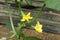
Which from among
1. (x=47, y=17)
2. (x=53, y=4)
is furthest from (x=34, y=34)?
(x=53, y=4)

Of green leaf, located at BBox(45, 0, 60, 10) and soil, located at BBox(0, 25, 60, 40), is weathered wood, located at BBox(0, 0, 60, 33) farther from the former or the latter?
green leaf, located at BBox(45, 0, 60, 10)

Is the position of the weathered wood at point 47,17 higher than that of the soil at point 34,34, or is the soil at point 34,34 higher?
the weathered wood at point 47,17

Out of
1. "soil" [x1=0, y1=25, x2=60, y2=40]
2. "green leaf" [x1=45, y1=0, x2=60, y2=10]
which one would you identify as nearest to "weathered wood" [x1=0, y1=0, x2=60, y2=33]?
"soil" [x1=0, y1=25, x2=60, y2=40]

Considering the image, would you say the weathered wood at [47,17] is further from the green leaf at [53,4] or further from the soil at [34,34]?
the green leaf at [53,4]

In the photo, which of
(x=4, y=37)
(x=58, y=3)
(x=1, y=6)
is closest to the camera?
(x=58, y=3)

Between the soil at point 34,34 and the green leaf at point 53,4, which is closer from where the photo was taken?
the green leaf at point 53,4

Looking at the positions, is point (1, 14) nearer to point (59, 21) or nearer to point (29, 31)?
point (29, 31)

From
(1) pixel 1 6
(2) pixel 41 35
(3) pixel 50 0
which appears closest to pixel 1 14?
(1) pixel 1 6

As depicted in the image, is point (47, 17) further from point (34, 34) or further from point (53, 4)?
point (53, 4)

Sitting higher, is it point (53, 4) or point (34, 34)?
point (53, 4)

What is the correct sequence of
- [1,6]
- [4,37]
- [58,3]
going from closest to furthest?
[58,3]
[4,37]
[1,6]

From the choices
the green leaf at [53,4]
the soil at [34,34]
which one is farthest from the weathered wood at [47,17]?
the green leaf at [53,4]
